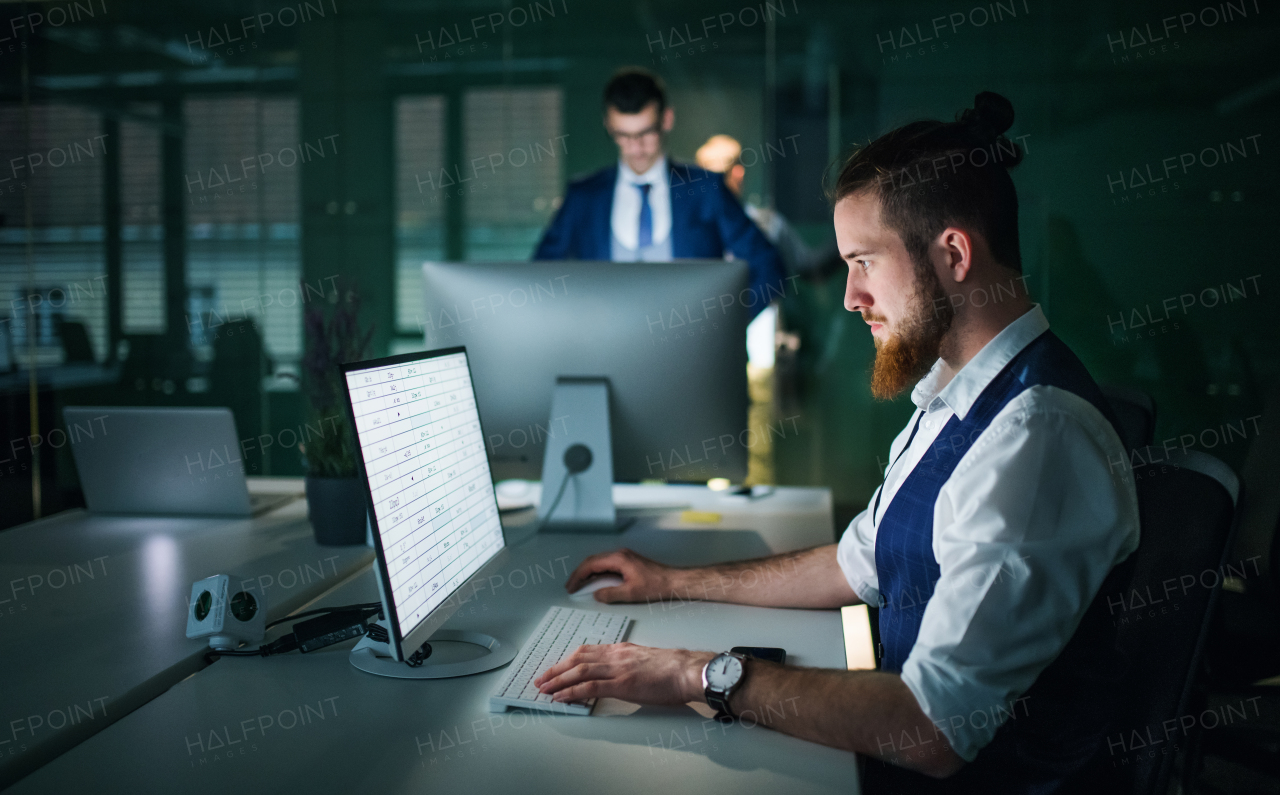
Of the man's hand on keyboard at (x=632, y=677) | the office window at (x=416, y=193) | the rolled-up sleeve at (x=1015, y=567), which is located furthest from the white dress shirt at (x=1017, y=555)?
the office window at (x=416, y=193)

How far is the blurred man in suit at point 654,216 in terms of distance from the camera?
3.35 m

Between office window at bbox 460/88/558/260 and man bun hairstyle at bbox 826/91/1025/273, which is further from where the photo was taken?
office window at bbox 460/88/558/260

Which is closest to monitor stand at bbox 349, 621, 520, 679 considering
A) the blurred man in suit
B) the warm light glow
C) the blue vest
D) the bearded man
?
the bearded man

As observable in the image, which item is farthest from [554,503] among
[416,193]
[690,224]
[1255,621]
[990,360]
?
[416,193]

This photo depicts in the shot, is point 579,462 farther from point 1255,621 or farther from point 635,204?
point 635,204

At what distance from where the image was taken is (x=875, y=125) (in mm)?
3953

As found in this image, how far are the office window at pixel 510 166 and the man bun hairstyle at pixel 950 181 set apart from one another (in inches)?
126

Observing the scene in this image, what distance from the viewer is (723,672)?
108 centimetres

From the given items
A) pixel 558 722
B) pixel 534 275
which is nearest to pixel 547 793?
pixel 558 722

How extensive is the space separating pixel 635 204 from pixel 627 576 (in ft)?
7.26

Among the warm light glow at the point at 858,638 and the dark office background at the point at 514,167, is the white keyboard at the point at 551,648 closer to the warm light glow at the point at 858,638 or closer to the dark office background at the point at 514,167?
the warm light glow at the point at 858,638

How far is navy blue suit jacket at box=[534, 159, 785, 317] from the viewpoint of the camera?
342 cm

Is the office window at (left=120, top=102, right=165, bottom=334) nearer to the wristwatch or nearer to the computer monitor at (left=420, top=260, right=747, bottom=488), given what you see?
the computer monitor at (left=420, top=260, right=747, bottom=488)

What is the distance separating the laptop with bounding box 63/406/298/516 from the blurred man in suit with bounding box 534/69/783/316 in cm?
171
